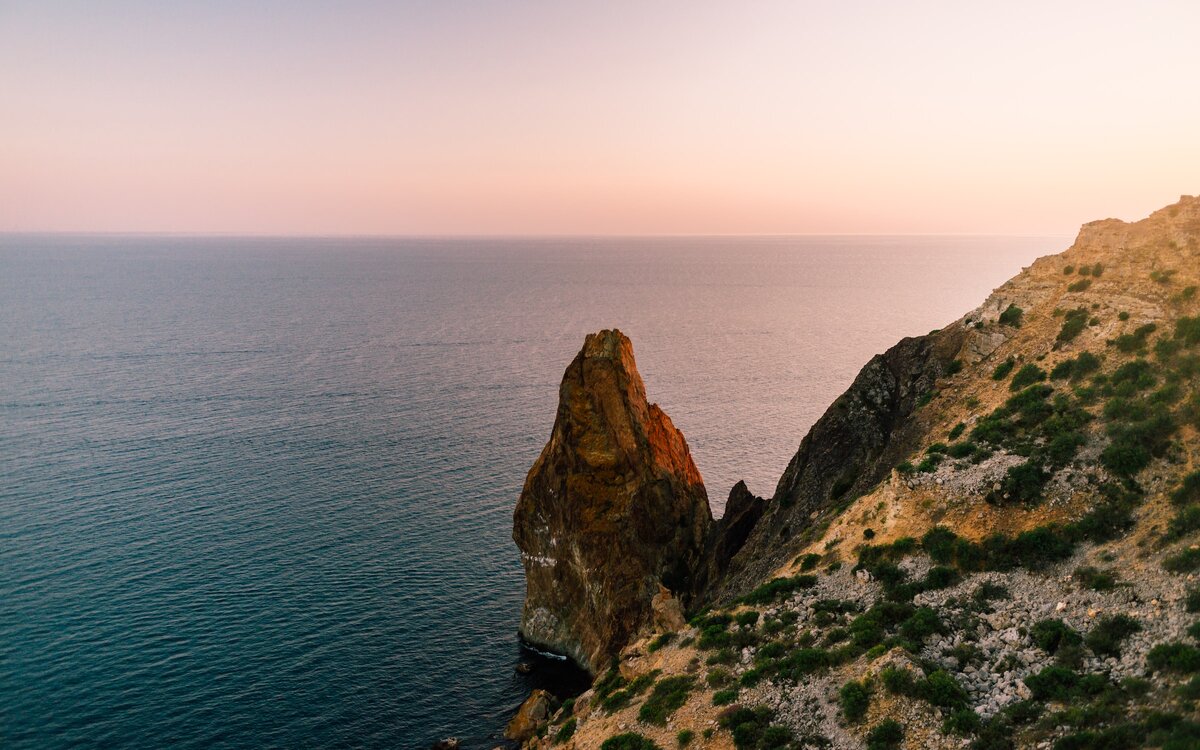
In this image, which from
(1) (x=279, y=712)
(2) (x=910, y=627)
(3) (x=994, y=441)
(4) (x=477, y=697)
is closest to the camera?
(2) (x=910, y=627)

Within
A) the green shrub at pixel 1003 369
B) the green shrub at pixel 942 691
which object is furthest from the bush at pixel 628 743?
the green shrub at pixel 1003 369

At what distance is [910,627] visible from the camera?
103ft

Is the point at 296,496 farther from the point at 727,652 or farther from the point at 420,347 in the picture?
the point at 420,347

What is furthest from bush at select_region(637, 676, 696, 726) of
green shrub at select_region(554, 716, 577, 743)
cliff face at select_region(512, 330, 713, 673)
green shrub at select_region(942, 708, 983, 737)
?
cliff face at select_region(512, 330, 713, 673)

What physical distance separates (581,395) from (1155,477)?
138ft

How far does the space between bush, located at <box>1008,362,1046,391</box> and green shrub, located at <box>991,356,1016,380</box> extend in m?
1.16

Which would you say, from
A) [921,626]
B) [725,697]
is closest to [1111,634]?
[921,626]

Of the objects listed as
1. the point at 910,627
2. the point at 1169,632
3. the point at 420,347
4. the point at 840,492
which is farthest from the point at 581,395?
the point at 420,347

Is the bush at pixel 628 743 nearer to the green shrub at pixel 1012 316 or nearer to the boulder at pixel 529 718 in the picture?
the boulder at pixel 529 718

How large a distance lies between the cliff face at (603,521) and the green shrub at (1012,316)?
30747 mm

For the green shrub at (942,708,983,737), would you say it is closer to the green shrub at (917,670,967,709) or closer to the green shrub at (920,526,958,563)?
the green shrub at (917,670,967,709)

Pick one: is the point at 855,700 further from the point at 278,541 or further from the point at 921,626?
the point at 278,541

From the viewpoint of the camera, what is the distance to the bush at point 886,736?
25.7m

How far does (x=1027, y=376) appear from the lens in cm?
4403
